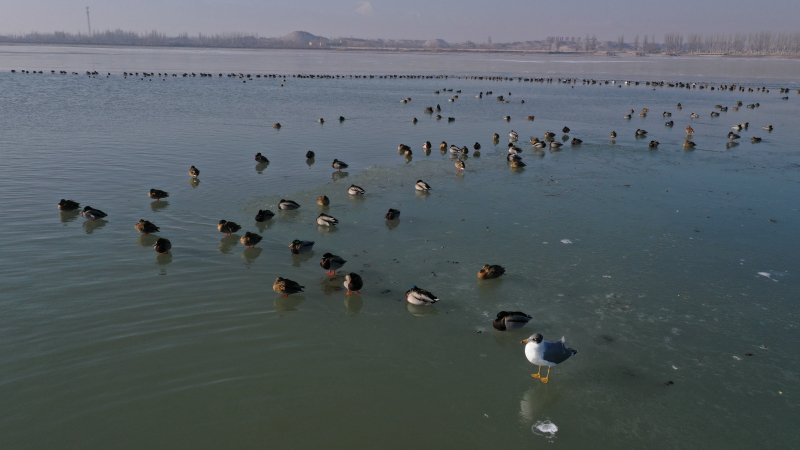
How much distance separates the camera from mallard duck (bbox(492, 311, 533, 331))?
31.4ft

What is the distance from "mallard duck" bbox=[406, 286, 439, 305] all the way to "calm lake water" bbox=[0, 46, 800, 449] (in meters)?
0.29

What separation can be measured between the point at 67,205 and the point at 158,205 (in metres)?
2.65

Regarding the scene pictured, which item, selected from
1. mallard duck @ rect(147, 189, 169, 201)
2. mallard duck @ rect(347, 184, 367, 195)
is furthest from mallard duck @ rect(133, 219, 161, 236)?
mallard duck @ rect(347, 184, 367, 195)

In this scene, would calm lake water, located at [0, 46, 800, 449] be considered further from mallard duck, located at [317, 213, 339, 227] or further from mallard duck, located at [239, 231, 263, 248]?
mallard duck, located at [317, 213, 339, 227]

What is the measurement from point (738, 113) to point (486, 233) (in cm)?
4478

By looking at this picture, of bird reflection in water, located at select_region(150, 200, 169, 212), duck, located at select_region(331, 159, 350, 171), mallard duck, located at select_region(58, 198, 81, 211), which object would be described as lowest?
bird reflection in water, located at select_region(150, 200, 169, 212)

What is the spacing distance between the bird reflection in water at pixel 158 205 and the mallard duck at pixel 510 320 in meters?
12.6

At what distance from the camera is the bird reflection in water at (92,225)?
1438 centimetres

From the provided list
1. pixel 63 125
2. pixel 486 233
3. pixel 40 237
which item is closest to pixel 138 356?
pixel 40 237

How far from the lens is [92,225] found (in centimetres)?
1474

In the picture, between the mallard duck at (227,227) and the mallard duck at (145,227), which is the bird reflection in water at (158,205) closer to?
the mallard duck at (145,227)

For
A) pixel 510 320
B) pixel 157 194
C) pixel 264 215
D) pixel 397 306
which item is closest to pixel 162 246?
pixel 264 215

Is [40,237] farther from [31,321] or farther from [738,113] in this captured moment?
[738,113]

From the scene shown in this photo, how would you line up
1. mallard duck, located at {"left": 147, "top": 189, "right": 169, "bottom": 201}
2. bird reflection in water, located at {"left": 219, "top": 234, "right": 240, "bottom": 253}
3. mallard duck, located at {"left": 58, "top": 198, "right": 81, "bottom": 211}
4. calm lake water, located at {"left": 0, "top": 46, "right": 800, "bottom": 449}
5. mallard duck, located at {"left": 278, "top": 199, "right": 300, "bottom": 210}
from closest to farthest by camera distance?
calm lake water, located at {"left": 0, "top": 46, "right": 800, "bottom": 449}, bird reflection in water, located at {"left": 219, "top": 234, "right": 240, "bottom": 253}, mallard duck, located at {"left": 58, "top": 198, "right": 81, "bottom": 211}, mallard duck, located at {"left": 278, "top": 199, "right": 300, "bottom": 210}, mallard duck, located at {"left": 147, "top": 189, "right": 169, "bottom": 201}
